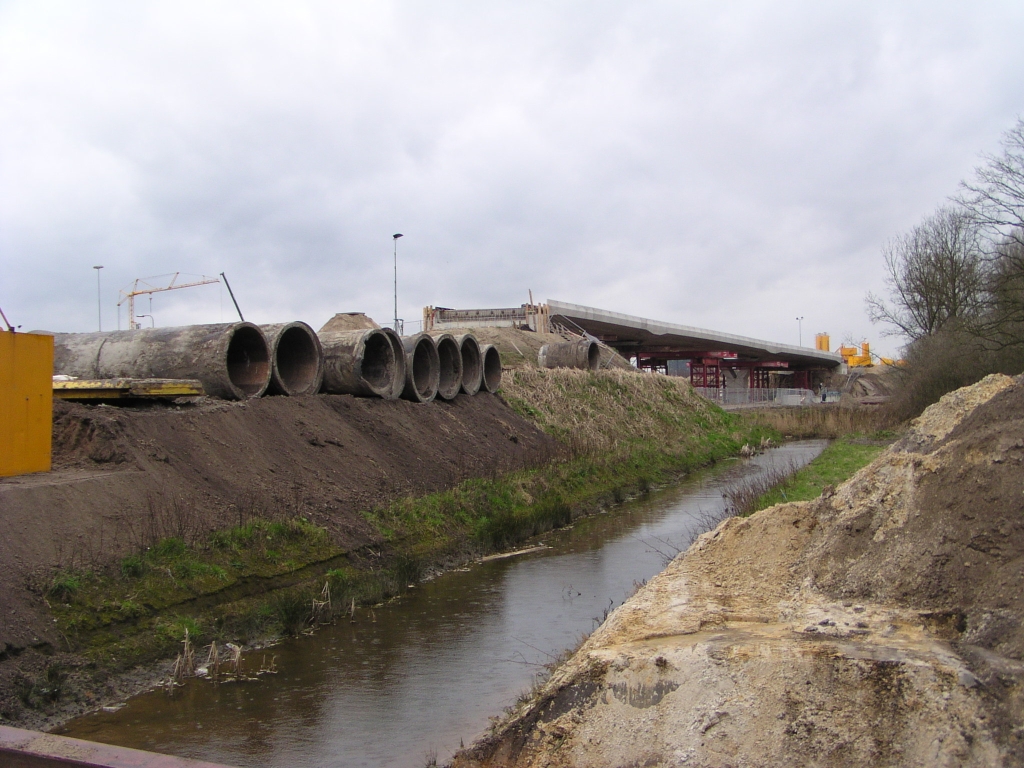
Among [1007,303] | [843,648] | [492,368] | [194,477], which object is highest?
[1007,303]

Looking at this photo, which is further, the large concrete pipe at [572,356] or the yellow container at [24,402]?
the large concrete pipe at [572,356]

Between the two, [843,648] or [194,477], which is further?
[194,477]

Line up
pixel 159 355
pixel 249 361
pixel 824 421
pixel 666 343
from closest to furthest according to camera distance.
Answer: pixel 159 355 < pixel 249 361 < pixel 824 421 < pixel 666 343

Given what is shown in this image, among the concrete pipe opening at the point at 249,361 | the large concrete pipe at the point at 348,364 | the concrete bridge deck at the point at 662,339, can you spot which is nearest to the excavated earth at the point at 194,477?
the large concrete pipe at the point at 348,364

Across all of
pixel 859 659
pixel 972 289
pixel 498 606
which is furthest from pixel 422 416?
pixel 972 289

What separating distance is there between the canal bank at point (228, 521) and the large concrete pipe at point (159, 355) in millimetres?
694

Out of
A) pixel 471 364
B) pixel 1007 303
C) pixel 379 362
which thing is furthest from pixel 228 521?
pixel 1007 303

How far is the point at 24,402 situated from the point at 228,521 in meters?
2.70

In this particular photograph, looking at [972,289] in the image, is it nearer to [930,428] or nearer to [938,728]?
[930,428]

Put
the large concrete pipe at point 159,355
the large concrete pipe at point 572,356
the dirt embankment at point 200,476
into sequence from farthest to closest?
the large concrete pipe at point 572,356 → the large concrete pipe at point 159,355 → the dirt embankment at point 200,476

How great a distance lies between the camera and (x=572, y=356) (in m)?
32.9

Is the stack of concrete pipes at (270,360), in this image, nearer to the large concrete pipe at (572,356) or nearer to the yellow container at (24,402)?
the yellow container at (24,402)

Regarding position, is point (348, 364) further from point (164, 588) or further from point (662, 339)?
point (662, 339)

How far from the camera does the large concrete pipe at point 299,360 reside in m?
16.1
